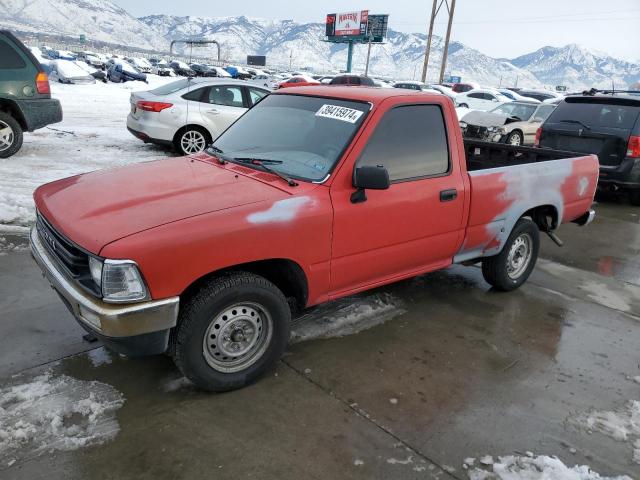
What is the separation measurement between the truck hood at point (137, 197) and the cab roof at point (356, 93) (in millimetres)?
922

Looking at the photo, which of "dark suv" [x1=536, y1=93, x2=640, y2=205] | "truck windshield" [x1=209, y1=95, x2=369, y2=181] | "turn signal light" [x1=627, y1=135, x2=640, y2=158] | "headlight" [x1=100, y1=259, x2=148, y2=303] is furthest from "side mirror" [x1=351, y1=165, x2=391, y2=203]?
"turn signal light" [x1=627, y1=135, x2=640, y2=158]

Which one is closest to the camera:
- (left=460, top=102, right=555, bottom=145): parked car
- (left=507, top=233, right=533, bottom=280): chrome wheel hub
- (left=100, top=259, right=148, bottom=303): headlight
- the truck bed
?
(left=100, top=259, right=148, bottom=303): headlight

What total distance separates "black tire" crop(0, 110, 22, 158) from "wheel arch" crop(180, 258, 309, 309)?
23.3 ft

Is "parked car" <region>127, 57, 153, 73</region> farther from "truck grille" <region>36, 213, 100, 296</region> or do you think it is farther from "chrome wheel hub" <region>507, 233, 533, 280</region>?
→ "truck grille" <region>36, 213, 100, 296</region>

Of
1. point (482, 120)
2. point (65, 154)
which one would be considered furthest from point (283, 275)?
point (65, 154)

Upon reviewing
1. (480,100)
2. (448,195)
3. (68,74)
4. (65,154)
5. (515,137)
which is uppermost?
(480,100)

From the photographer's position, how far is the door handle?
3.89 metres

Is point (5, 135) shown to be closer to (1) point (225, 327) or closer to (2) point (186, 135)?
(2) point (186, 135)

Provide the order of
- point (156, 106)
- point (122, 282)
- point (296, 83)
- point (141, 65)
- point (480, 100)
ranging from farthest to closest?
1. point (141, 65)
2. point (480, 100)
3. point (296, 83)
4. point (156, 106)
5. point (122, 282)

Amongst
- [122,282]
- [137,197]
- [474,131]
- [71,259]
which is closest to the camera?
[122,282]

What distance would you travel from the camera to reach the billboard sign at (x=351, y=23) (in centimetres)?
7894

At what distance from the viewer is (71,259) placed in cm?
285

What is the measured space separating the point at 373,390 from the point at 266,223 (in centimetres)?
125

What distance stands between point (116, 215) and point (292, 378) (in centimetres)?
146
